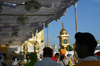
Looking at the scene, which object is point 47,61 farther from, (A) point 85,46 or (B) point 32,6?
(B) point 32,6

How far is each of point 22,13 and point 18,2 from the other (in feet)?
7.85

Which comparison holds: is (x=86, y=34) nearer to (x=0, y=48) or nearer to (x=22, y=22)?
(x=22, y=22)

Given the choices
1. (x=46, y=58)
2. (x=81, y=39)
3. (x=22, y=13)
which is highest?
(x=22, y=13)

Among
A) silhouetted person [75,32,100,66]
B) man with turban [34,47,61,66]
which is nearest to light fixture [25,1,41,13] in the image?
man with turban [34,47,61,66]

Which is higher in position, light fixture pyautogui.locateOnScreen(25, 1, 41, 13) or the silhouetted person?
light fixture pyautogui.locateOnScreen(25, 1, 41, 13)

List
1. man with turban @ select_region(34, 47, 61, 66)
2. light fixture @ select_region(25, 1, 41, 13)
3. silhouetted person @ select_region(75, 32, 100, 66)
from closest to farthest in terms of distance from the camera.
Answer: silhouetted person @ select_region(75, 32, 100, 66)
man with turban @ select_region(34, 47, 61, 66)
light fixture @ select_region(25, 1, 41, 13)

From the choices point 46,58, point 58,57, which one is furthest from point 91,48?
point 58,57

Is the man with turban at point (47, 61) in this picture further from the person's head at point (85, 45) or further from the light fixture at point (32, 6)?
the light fixture at point (32, 6)

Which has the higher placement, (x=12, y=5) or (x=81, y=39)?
(x=12, y=5)

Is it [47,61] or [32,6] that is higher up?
[32,6]

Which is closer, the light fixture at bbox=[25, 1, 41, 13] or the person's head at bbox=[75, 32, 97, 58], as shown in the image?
the person's head at bbox=[75, 32, 97, 58]

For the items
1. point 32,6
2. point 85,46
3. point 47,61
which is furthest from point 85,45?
point 32,6

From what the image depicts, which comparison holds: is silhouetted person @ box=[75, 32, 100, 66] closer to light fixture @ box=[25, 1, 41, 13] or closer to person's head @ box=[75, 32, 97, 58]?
person's head @ box=[75, 32, 97, 58]

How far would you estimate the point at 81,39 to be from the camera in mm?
1653
